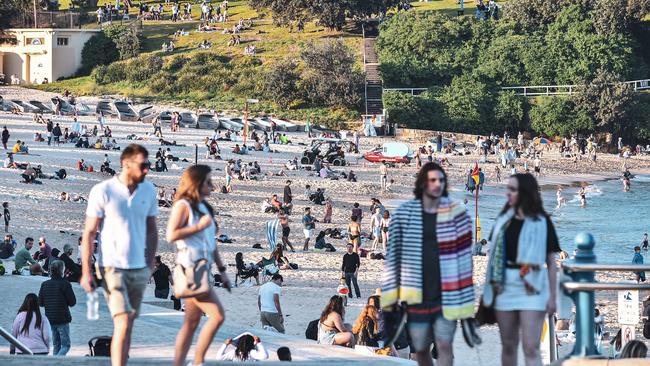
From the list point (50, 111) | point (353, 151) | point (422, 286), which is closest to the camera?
point (422, 286)

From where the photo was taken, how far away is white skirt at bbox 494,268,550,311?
7.54 m

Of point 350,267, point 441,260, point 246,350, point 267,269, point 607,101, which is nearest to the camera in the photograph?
point 441,260

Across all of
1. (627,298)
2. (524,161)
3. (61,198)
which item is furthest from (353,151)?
(627,298)

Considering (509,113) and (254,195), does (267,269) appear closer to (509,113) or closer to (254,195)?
(254,195)

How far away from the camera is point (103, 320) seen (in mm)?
13594

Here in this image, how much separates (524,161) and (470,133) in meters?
7.03

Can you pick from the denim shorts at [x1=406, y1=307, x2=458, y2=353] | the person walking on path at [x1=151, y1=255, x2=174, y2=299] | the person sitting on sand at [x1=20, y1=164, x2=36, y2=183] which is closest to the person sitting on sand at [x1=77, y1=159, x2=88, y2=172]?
the person sitting on sand at [x1=20, y1=164, x2=36, y2=183]

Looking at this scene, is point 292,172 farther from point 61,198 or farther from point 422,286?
point 422,286

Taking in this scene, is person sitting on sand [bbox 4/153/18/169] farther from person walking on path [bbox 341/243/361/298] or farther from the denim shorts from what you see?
the denim shorts

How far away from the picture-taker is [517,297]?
756cm

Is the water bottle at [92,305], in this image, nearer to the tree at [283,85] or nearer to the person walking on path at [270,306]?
Answer: the person walking on path at [270,306]

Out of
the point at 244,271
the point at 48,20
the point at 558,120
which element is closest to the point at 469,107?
the point at 558,120

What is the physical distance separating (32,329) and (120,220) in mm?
3664

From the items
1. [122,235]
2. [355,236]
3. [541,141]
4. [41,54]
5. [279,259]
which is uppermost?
[41,54]
